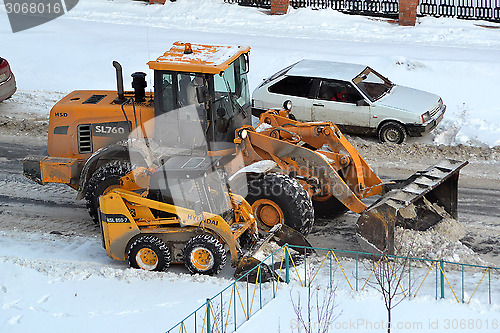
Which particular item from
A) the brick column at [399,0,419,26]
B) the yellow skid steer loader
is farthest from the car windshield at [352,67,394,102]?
the brick column at [399,0,419,26]

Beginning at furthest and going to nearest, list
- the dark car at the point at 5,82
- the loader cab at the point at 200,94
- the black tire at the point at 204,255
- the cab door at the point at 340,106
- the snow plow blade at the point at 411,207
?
the dark car at the point at 5,82 → the cab door at the point at 340,106 → the loader cab at the point at 200,94 → the snow plow blade at the point at 411,207 → the black tire at the point at 204,255

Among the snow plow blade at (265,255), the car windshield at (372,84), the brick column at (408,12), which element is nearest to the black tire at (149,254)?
the snow plow blade at (265,255)

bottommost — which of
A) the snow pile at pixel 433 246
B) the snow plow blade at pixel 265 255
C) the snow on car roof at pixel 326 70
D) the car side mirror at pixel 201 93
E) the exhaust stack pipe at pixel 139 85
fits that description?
the snow pile at pixel 433 246

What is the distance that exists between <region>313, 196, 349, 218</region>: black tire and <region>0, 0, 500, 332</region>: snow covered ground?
92.5 inches

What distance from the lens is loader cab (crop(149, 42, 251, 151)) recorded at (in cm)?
1170

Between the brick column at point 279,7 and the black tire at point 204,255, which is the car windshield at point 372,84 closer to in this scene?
the black tire at point 204,255

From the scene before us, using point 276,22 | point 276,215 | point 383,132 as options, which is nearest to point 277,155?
point 276,215

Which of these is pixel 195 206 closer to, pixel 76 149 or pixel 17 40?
pixel 76 149

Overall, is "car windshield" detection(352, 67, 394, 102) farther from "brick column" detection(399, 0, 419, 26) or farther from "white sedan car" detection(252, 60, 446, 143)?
"brick column" detection(399, 0, 419, 26)

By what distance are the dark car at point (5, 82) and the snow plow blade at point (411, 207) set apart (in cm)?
999

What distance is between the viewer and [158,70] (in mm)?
11820

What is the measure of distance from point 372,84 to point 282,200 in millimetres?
5824

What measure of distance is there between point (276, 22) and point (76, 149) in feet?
39.1

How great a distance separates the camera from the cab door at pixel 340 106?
16.1 metres
